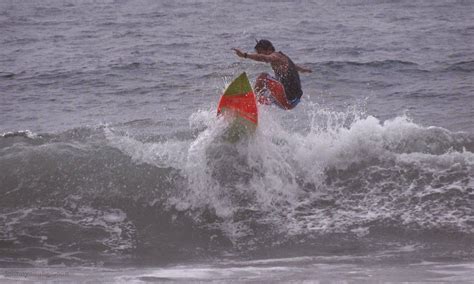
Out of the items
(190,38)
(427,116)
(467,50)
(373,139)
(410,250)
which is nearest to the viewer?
(410,250)

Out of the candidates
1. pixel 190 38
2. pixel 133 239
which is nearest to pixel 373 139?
pixel 133 239

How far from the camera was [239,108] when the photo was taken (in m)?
9.00

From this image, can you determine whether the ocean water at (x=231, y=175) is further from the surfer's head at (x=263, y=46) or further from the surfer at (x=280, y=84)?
the surfer's head at (x=263, y=46)

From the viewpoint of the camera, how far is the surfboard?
8.98 m

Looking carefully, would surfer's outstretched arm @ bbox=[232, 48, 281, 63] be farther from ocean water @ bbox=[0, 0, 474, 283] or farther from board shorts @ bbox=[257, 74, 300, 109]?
ocean water @ bbox=[0, 0, 474, 283]

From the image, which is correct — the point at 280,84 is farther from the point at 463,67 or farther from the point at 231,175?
the point at 463,67

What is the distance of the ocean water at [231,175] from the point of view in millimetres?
7195

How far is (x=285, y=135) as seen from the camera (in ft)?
31.9

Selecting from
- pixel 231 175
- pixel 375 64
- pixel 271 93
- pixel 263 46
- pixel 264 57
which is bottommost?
pixel 231 175

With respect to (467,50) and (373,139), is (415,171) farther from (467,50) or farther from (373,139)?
(467,50)

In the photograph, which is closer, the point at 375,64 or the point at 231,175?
the point at 231,175

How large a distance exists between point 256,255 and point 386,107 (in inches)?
225

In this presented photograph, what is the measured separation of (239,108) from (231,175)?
808mm

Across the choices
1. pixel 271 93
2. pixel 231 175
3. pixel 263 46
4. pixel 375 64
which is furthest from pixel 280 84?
pixel 375 64
